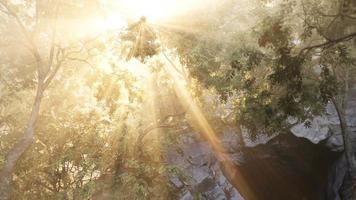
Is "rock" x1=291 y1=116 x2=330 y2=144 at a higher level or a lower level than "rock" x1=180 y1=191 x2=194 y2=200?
higher

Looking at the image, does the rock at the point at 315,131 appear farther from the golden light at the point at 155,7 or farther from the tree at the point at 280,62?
the golden light at the point at 155,7

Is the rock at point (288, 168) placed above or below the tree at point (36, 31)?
below

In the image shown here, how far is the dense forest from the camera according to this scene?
435 inches

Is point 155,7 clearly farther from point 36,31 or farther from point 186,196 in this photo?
point 186,196

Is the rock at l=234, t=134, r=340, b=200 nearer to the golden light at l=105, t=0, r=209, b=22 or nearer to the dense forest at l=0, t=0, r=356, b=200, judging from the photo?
the dense forest at l=0, t=0, r=356, b=200

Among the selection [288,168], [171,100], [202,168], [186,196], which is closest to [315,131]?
[288,168]

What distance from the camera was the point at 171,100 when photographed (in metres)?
21.5

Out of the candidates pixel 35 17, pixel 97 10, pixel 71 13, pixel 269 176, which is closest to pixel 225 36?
pixel 97 10

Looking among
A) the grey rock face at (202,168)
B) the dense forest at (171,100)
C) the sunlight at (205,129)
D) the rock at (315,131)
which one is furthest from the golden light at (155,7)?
the rock at (315,131)

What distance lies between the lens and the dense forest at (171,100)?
1104 cm

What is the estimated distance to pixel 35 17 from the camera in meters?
15.4

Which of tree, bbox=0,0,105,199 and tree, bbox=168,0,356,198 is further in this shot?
tree, bbox=0,0,105,199

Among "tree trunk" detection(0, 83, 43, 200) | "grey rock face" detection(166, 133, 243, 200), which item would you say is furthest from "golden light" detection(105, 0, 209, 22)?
"grey rock face" detection(166, 133, 243, 200)

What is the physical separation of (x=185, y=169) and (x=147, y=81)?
5.66 m
